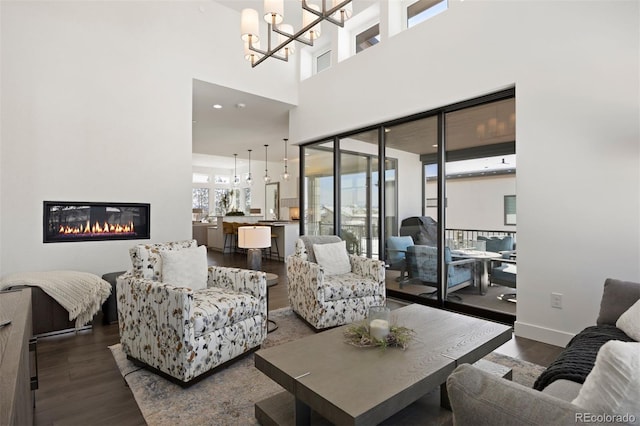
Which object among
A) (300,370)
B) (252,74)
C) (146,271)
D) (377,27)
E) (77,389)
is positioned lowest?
(77,389)

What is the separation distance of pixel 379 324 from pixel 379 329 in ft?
0.09

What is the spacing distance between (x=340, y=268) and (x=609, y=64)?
301 centimetres

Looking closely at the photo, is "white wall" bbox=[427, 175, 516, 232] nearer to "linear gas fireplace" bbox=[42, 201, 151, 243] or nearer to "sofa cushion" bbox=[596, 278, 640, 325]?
"sofa cushion" bbox=[596, 278, 640, 325]

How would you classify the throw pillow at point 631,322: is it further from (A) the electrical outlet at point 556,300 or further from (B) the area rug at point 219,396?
(A) the electrical outlet at point 556,300

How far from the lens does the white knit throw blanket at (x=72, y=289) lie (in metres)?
3.17

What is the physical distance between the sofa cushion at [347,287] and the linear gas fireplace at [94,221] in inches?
106

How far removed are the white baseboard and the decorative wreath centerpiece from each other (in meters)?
1.85

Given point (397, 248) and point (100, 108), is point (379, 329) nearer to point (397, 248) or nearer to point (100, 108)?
point (397, 248)

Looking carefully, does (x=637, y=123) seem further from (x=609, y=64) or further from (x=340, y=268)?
(x=340, y=268)

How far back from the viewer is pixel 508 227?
3.68m

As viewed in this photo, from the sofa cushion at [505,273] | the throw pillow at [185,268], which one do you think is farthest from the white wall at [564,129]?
the throw pillow at [185,268]

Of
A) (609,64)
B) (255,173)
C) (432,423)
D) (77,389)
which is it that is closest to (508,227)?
(609,64)

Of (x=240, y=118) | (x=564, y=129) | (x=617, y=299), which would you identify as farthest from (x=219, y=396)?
(x=240, y=118)

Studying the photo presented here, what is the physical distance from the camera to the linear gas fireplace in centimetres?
390
